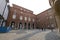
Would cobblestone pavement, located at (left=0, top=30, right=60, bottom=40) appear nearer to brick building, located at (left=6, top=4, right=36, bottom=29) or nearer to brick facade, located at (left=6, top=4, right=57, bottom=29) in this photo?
brick facade, located at (left=6, top=4, right=57, bottom=29)

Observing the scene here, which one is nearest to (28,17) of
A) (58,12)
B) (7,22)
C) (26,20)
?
(26,20)

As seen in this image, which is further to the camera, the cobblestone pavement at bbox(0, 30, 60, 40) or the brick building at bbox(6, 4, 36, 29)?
the brick building at bbox(6, 4, 36, 29)

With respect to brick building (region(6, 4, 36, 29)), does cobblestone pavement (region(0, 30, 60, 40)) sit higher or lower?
lower

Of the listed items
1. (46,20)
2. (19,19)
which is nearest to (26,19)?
(19,19)

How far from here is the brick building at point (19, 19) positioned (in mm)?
30527

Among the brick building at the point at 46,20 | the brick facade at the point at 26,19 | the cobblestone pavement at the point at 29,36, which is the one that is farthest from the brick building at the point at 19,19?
the cobblestone pavement at the point at 29,36

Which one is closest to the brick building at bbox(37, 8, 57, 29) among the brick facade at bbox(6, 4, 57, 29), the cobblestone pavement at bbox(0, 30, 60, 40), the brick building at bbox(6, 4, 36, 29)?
the brick facade at bbox(6, 4, 57, 29)

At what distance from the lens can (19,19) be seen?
3331 cm

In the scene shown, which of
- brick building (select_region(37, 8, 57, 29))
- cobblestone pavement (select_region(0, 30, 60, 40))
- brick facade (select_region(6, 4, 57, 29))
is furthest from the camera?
brick building (select_region(37, 8, 57, 29))

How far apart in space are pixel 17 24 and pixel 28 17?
7.68 m

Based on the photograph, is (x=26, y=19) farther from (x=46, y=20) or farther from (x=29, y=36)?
(x=29, y=36)

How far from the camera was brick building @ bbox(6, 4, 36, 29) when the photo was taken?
30527 mm

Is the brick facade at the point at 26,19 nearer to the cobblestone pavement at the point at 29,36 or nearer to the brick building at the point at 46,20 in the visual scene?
the brick building at the point at 46,20

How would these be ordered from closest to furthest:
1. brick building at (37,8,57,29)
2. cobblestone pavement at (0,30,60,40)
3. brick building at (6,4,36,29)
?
cobblestone pavement at (0,30,60,40) → brick building at (6,4,36,29) → brick building at (37,8,57,29)
